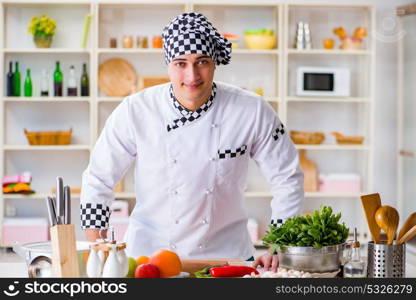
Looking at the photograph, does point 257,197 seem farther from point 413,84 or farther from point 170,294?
point 170,294

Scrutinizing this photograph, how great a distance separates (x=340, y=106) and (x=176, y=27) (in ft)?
14.6

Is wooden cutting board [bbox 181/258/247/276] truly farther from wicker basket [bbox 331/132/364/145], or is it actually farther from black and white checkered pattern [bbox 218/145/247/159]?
Answer: wicker basket [bbox 331/132/364/145]

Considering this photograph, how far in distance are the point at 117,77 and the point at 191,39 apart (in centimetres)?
411

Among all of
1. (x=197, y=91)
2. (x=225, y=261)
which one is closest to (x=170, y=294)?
(x=225, y=261)

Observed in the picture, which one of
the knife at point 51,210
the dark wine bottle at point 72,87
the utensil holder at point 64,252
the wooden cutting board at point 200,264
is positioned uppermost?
the dark wine bottle at point 72,87

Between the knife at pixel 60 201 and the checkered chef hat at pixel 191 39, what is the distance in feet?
3.10

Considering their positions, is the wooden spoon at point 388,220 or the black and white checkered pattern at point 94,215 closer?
the wooden spoon at point 388,220

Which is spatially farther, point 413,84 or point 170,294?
point 413,84

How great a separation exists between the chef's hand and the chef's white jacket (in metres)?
Result: 0.52

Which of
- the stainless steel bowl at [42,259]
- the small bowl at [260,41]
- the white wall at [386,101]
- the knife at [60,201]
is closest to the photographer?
the knife at [60,201]

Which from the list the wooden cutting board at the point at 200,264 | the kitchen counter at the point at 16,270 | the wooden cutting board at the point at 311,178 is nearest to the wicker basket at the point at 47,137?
the wooden cutting board at the point at 311,178

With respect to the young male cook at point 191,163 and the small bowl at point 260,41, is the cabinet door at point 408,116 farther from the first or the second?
the young male cook at point 191,163

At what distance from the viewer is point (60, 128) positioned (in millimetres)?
6582

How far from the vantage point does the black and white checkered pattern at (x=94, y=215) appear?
2496 mm
